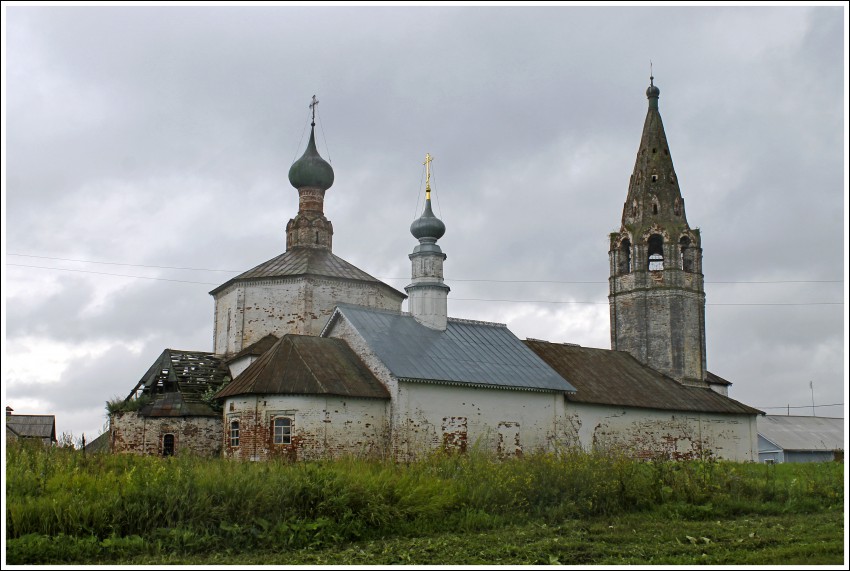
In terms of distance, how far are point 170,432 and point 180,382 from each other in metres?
1.83

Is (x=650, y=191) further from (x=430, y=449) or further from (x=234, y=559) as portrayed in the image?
(x=234, y=559)

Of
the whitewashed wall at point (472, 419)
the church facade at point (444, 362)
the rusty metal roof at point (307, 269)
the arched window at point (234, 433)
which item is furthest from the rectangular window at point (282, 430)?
the rusty metal roof at point (307, 269)

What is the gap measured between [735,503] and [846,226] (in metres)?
6.44

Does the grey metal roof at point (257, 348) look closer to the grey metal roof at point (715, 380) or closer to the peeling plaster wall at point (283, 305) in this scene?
the peeling plaster wall at point (283, 305)

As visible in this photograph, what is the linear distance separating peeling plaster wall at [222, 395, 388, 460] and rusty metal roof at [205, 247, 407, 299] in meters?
6.75

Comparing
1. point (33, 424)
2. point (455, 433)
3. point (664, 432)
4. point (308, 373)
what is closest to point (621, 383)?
point (664, 432)

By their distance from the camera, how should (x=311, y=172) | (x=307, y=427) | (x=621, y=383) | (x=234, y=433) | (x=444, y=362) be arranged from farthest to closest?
1. (x=311, y=172)
2. (x=621, y=383)
3. (x=444, y=362)
4. (x=234, y=433)
5. (x=307, y=427)

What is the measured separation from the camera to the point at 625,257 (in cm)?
3072

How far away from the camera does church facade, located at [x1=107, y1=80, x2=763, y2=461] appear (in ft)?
64.2

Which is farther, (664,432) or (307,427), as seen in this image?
(664,432)

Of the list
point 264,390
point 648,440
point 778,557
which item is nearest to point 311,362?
point 264,390

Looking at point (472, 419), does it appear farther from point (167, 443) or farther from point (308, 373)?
point (167, 443)

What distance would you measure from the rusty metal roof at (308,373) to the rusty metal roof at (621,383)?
6.18m

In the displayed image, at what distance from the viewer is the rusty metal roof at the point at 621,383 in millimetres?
24469
